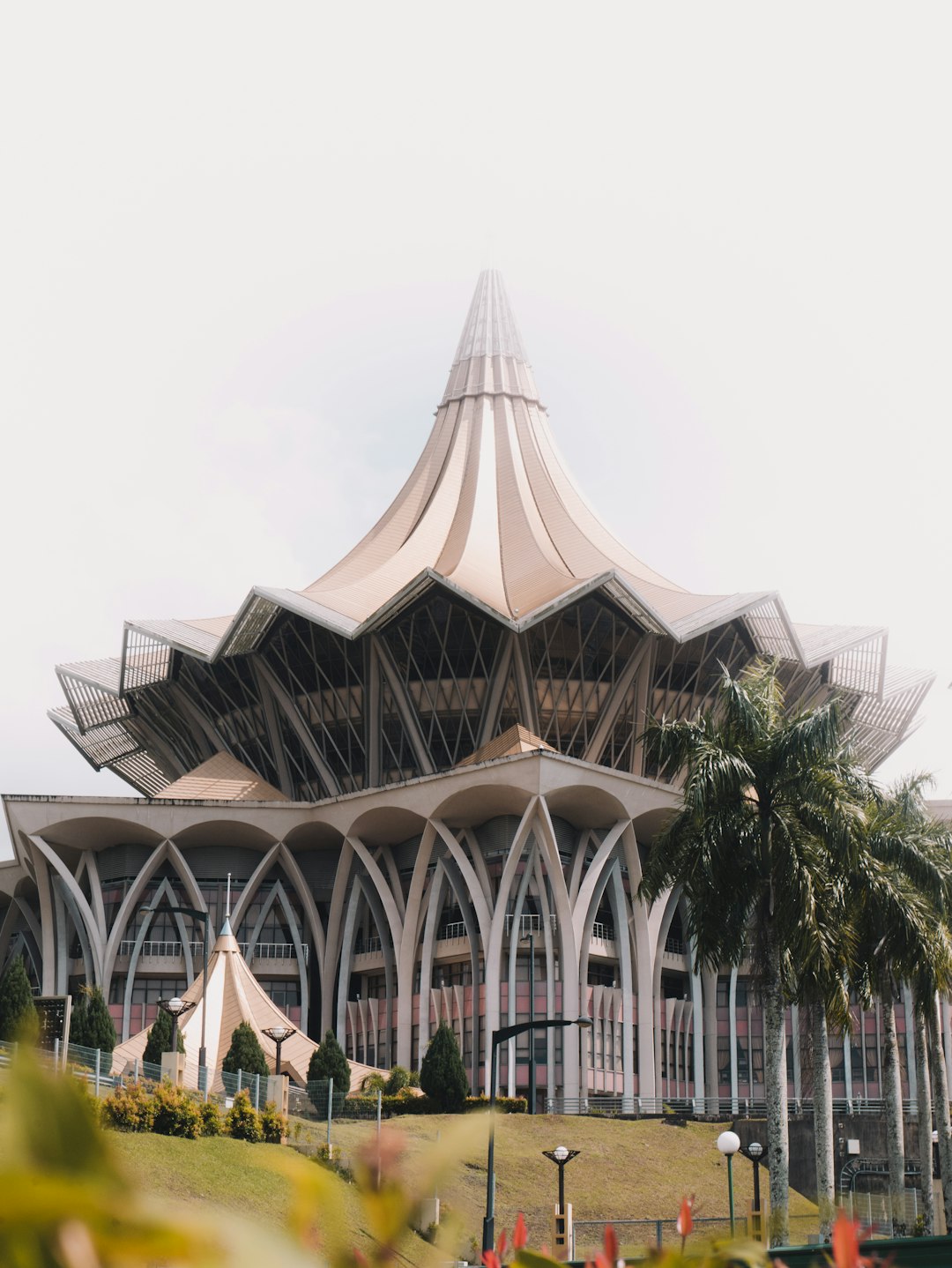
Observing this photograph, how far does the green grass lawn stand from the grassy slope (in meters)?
0.04

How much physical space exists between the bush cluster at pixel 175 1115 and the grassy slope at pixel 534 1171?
2.01 ft

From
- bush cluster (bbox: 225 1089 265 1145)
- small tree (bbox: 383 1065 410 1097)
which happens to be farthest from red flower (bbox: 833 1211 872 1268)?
small tree (bbox: 383 1065 410 1097)

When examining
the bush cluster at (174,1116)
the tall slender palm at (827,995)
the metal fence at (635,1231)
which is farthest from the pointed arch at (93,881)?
the tall slender palm at (827,995)

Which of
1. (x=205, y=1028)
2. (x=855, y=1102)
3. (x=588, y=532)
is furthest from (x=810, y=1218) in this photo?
(x=588, y=532)

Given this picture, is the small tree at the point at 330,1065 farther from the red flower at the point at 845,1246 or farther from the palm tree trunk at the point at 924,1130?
the red flower at the point at 845,1246

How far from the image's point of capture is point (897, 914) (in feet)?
102

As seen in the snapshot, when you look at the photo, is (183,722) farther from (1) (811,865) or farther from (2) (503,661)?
(1) (811,865)

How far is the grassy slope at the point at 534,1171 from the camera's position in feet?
94.2

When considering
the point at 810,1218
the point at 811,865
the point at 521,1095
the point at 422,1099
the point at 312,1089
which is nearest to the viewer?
the point at 811,865

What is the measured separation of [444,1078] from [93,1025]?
10.7 metres

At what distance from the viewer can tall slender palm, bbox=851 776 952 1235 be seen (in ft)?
99.6

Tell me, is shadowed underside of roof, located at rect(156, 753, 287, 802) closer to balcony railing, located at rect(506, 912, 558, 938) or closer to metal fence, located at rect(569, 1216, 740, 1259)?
balcony railing, located at rect(506, 912, 558, 938)

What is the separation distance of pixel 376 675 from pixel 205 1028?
19.4 metres

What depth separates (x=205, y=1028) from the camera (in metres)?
48.0
